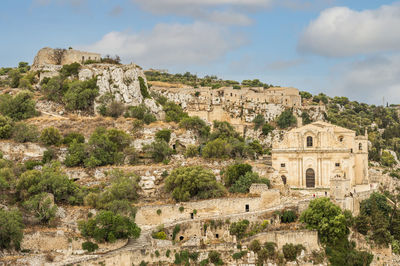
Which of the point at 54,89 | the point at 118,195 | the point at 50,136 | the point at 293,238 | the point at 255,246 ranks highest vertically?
the point at 54,89

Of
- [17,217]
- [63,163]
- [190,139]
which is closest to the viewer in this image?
[17,217]

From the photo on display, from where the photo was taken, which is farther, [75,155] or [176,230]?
[75,155]

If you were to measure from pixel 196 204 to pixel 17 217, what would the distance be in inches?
595

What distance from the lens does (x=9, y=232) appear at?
39344mm

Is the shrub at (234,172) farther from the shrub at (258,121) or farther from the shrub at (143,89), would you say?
the shrub at (258,121)

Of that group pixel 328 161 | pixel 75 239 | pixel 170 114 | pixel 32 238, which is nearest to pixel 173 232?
pixel 75 239

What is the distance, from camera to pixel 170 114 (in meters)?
72.3

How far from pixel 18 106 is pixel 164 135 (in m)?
17.7

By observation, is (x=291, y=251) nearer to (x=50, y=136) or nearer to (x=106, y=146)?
(x=106, y=146)

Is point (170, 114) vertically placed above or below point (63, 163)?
above

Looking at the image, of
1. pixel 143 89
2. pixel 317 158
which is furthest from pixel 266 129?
pixel 317 158

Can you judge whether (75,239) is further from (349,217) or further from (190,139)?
(190,139)

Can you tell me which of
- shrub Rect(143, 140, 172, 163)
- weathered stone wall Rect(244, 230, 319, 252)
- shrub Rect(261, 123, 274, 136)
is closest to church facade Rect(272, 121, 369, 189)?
shrub Rect(143, 140, 172, 163)

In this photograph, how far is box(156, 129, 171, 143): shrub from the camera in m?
63.8
